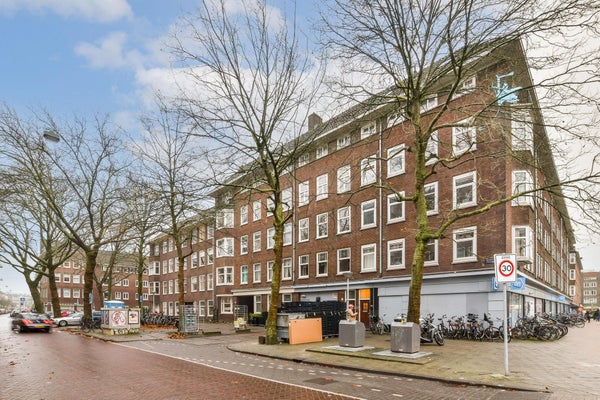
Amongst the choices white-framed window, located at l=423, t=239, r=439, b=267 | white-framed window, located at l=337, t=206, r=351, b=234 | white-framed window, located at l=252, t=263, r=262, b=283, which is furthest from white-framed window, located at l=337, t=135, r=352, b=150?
white-framed window, located at l=252, t=263, r=262, b=283

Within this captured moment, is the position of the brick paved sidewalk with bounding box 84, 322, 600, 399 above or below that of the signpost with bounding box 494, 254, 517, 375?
below

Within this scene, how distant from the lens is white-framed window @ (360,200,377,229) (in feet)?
99.6

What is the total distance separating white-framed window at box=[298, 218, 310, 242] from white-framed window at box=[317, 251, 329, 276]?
2.29 meters

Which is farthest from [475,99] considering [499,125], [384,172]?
[499,125]

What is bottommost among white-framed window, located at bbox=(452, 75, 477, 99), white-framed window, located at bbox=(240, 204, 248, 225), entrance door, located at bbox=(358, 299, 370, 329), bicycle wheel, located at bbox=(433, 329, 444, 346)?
entrance door, located at bbox=(358, 299, 370, 329)

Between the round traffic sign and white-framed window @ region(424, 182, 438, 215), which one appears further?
white-framed window @ region(424, 182, 438, 215)

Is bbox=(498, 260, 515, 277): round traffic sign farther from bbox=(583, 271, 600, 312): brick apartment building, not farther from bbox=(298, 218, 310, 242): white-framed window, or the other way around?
bbox=(583, 271, 600, 312): brick apartment building

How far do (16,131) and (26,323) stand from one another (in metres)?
12.5

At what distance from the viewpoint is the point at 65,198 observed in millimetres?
35938

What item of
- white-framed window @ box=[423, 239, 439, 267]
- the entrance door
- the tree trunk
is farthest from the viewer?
the entrance door

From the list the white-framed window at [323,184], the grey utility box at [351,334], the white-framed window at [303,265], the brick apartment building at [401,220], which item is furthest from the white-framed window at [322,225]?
the grey utility box at [351,334]

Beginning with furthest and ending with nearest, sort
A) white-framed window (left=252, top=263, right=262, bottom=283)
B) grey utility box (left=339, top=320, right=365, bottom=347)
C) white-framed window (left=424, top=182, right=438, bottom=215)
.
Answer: white-framed window (left=252, top=263, right=262, bottom=283) < white-framed window (left=424, top=182, right=438, bottom=215) < grey utility box (left=339, top=320, right=365, bottom=347)

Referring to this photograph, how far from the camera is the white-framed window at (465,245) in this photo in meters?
23.8

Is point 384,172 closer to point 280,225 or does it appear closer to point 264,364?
point 280,225
